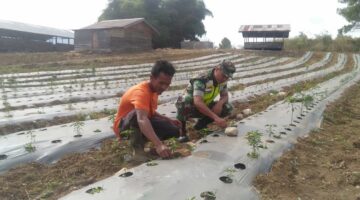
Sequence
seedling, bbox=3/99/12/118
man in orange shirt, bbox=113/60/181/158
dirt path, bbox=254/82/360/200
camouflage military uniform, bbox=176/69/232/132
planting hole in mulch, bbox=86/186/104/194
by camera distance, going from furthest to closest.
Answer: seedling, bbox=3/99/12/118 < camouflage military uniform, bbox=176/69/232/132 < man in orange shirt, bbox=113/60/181/158 < dirt path, bbox=254/82/360/200 < planting hole in mulch, bbox=86/186/104/194

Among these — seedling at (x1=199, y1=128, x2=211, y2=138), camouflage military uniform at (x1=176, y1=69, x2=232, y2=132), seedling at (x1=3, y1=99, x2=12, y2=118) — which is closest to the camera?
camouflage military uniform at (x1=176, y1=69, x2=232, y2=132)

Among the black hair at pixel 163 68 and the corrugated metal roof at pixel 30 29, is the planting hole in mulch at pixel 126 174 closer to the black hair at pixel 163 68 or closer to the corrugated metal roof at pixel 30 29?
the black hair at pixel 163 68

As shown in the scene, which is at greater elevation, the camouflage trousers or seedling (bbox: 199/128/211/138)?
the camouflage trousers

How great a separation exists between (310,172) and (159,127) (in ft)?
4.81

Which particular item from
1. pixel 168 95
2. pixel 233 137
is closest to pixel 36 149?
pixel 233 137

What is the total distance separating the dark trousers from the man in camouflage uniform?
0.37 metres

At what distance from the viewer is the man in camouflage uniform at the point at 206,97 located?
3.78 metres

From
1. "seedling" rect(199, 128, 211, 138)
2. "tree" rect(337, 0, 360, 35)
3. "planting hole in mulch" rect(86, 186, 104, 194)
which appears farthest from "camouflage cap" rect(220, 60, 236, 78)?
"tree" rect(337, 0, 360, 35)

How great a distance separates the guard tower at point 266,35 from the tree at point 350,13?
5.06m

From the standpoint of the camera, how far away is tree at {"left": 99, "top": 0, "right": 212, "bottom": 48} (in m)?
31.0

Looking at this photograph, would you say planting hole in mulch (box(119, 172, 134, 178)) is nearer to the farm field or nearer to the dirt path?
the farm field

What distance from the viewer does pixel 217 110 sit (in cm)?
424

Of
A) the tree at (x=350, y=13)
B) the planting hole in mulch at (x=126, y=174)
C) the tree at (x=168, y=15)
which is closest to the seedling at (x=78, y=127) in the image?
the planting hole in mulch at (x=126, y=174)

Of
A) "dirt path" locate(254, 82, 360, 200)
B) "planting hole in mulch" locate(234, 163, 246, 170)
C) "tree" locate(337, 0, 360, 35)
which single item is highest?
"tree" locate(337, 0, 360, 35)
